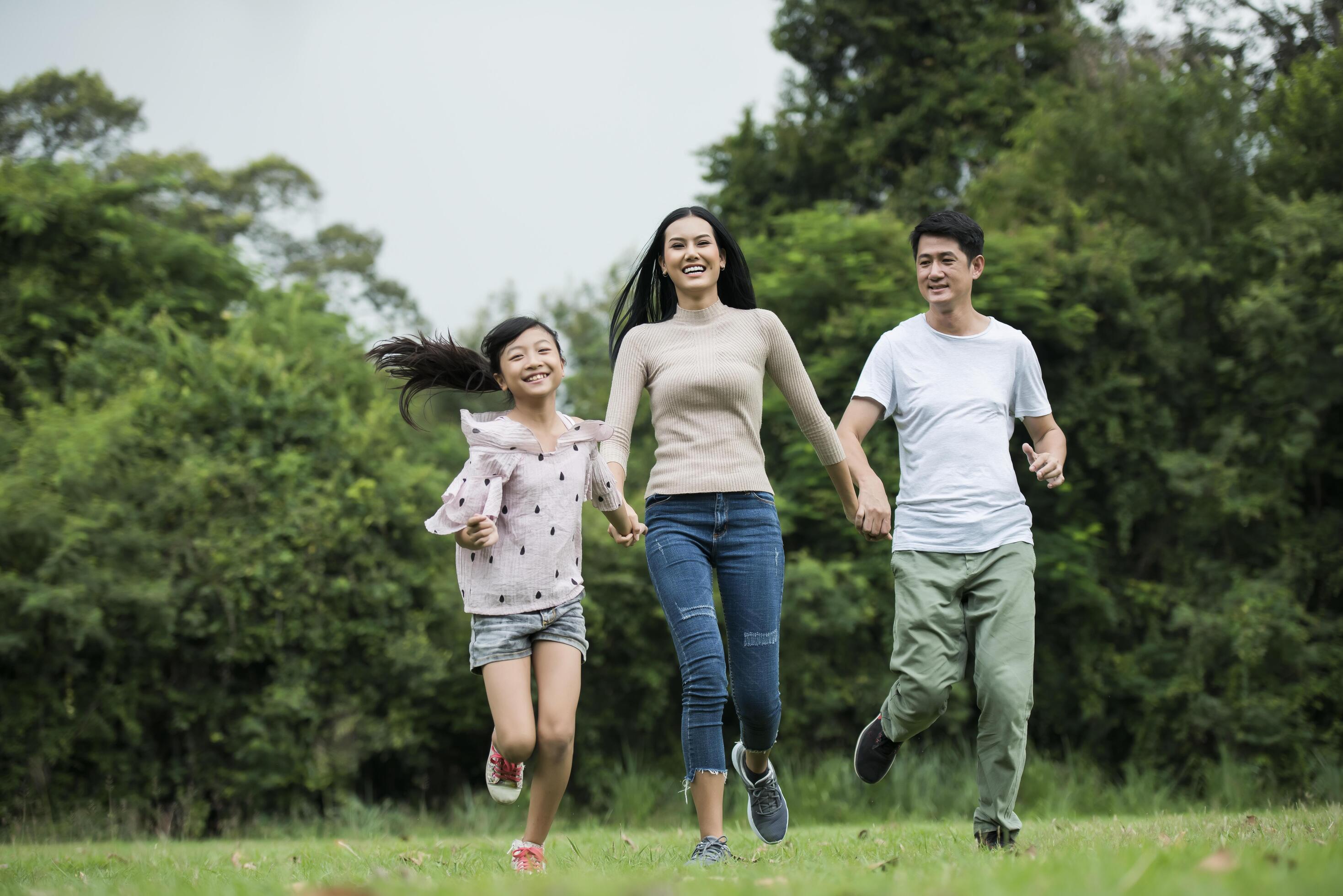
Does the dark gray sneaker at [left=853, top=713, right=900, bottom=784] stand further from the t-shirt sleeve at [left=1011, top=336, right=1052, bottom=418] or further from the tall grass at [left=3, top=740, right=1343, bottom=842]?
the tall grass at [left=3, top=740, right=1343, bottom=842]

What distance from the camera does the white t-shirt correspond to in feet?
14.2

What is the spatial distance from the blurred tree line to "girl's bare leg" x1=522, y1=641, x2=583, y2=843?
6.71 m

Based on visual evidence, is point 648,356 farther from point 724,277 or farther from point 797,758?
point 797,758

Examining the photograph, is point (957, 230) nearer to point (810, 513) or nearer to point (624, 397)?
point (624, 397)

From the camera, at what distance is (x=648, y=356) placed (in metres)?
4.46

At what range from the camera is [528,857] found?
4031 mm

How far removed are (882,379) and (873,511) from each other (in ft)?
1.84

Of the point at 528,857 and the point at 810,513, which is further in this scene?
the point at 810,513

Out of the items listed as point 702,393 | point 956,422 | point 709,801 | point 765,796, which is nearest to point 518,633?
point 709,801

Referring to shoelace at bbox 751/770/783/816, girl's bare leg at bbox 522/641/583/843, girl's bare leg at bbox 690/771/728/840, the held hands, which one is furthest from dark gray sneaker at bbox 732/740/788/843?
the held hands

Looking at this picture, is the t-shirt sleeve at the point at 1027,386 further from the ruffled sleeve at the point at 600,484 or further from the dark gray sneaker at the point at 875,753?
the ruffled sleeve at the point at 600,484

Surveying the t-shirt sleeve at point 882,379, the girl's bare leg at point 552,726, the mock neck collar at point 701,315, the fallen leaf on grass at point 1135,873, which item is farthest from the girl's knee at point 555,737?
the fallen leaf on grass at point 1135,873

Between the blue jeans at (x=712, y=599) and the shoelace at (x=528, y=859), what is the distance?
0.60m

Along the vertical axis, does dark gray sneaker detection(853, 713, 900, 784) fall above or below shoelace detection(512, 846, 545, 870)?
above
